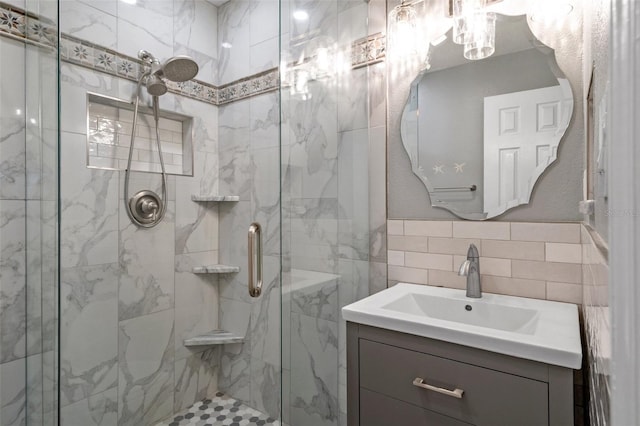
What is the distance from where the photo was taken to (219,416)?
83.2 inches

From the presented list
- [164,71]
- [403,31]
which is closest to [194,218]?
[164,71]

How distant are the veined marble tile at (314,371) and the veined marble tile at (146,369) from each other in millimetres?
1126

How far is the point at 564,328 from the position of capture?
3.24 feet

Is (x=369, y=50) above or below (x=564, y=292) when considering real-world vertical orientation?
above

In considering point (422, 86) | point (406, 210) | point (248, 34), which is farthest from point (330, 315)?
point (248, 34)

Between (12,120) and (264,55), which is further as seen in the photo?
(264,55)

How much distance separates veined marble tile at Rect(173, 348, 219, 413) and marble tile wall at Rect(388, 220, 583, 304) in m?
1.40

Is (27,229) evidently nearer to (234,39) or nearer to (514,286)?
(234,39)

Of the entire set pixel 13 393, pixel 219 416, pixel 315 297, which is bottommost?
pixel 219 416

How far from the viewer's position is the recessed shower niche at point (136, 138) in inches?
69.6

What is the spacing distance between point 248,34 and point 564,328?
2245mm

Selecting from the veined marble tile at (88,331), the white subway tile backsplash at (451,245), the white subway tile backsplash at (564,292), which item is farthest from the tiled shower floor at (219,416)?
the white subway tile backsplash at (564,292)

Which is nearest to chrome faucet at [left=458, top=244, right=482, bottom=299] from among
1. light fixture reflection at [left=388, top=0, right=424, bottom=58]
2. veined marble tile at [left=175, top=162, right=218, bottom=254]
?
light fixture reflection at [left=388, top=0, right=424, bottom=58]

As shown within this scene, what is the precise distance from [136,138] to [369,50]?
1.34m
